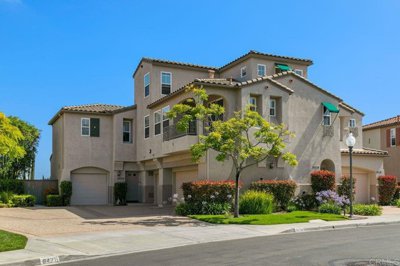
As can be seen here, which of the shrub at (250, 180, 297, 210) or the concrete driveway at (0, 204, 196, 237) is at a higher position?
the shrub at (250, 180, 297, 210)

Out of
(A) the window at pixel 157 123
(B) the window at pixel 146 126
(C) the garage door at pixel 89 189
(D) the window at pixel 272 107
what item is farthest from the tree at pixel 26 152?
(D) the window at pixel 272 107

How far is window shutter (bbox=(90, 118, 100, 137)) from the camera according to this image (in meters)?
35.6

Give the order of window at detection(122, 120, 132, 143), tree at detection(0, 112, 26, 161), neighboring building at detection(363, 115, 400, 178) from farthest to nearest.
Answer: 1. neighboring building at detection(363, 115, 400, 178)
2. window at detection(122, 120, 132, 143)
3. tree at detection(0, 112, 26, 161)

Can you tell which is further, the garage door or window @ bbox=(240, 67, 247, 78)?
the garage door

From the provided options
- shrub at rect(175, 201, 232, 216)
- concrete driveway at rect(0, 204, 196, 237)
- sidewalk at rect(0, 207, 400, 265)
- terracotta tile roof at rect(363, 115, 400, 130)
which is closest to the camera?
sidewalk at rect(0, 207, 400, 265)

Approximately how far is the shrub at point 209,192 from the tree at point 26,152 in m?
24.5

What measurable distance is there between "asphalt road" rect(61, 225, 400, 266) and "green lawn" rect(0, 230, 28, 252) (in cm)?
276

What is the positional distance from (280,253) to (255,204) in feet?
39.6

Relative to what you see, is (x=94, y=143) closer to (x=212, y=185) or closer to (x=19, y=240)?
(x=212, y=185)

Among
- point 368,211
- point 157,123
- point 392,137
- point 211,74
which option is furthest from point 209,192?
point 392,137

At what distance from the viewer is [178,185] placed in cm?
3212

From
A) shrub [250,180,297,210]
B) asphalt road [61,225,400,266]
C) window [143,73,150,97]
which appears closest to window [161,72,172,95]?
window [143,73,150,97]

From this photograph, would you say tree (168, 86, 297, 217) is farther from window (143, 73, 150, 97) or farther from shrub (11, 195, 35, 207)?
shrub (11, 195, 35, 207)

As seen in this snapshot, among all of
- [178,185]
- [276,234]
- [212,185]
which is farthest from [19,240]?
[178,185]
